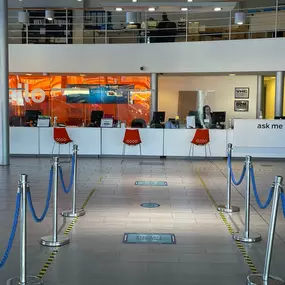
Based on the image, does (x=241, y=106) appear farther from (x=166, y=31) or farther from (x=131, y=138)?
(x=131, y=138)

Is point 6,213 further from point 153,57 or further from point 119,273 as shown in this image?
point 153,57

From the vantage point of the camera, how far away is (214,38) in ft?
51.6

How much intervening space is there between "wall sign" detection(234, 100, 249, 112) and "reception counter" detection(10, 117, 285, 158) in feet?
16.2

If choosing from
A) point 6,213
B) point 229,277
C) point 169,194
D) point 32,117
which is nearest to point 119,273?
point 229,277

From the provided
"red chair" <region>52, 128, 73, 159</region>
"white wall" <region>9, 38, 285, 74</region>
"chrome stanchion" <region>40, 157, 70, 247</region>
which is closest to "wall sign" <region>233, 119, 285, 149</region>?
"white wall" <region>9, 38, 285, 74</region>

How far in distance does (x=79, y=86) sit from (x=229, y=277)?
14.5 meters

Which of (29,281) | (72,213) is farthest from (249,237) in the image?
(29,281)

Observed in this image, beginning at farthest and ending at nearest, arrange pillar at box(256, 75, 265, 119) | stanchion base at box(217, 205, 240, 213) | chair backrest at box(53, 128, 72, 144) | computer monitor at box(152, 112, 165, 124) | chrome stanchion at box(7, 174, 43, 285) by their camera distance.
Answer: pillar at box(256, 75, 265, 119) < computer monitor at box(152, 112, 165, 124) < chair backrest at box(53, 128, 72, 144) < stanchion base at box(217, 205, 240, 213) < chrome stanchion at box(7, 174, 43, 285)

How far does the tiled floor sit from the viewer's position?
159 inches

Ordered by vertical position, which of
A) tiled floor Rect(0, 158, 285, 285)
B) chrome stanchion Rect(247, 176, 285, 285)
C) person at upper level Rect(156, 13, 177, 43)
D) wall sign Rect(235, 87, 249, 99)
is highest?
person at upper level Rect(156, 13, 177, 43)

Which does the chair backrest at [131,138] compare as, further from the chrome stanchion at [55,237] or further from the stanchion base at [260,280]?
the stanchion base at [260,280]

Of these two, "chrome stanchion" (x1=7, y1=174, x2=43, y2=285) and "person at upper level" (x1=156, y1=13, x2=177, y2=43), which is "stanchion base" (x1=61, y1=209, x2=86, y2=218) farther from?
"person at upper level" (x1=156, y1=13, x2=177, y2=43)

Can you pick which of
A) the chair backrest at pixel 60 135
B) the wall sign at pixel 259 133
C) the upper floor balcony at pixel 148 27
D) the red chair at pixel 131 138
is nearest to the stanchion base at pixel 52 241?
Answer: the red chair at pixel 131 138

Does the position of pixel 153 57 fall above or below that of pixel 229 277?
above
